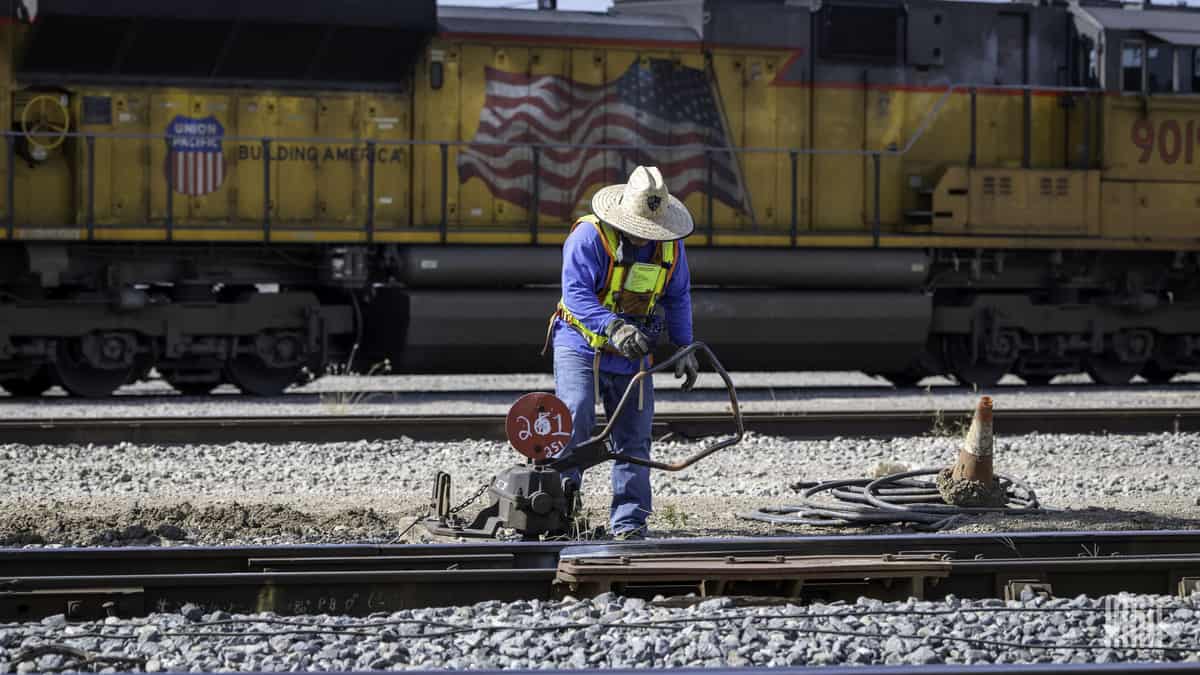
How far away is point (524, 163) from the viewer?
1410 cm

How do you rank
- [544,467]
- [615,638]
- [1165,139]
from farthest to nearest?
[1165,139]
[544,467]
[615,638]

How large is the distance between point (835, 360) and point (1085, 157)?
11.2ft

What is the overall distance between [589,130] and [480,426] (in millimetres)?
4774

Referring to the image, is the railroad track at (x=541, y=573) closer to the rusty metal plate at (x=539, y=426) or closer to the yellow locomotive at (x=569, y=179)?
the rusty metal plate at (x=539, y=426)

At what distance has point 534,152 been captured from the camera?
13992mm

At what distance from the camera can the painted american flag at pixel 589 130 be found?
14008 mm

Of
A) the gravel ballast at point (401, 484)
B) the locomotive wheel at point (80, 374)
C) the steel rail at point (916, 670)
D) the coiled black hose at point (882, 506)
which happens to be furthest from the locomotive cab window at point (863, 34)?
the steel rail at point (916, 670)

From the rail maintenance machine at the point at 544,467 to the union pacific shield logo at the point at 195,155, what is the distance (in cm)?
780

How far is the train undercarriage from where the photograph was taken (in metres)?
12.9

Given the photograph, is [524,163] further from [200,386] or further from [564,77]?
[200,386]

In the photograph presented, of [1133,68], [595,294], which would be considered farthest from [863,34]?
[595,294]

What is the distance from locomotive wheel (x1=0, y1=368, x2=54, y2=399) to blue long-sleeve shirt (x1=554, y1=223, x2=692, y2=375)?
801 cm

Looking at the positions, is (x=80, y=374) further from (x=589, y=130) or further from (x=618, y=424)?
(x=618, y=424)

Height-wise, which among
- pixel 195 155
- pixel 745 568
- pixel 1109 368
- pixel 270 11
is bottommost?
pixel 745 568
